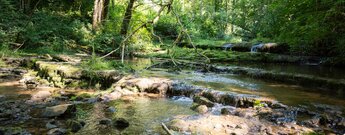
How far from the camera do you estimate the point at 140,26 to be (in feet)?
13.3

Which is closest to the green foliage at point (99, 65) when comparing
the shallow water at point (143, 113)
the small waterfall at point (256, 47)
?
the shallow water at point (143, 113)

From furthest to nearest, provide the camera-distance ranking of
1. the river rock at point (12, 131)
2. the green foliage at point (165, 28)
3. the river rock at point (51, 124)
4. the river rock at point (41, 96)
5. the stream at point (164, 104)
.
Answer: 1. the green foliage at point (165, 28)
2. the river rock at point (41, 96)
3. the stream at point (164, 104)
4. the river rock at point (51, 124)
5. the river rock at point (12, 131)

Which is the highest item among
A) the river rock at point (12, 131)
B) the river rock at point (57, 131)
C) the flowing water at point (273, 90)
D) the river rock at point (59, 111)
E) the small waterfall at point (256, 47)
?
the small waterfall at point (256, 47)

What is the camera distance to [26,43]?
14922 millimetres

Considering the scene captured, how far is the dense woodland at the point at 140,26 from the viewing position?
839cm

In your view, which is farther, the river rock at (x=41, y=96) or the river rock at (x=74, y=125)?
the river rock at (x=41, y=96)

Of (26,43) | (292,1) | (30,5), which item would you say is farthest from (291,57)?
(30,5)

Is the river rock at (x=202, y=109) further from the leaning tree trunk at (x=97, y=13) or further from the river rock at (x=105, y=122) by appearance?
the leaning tree trunk at (x=97, y=13)

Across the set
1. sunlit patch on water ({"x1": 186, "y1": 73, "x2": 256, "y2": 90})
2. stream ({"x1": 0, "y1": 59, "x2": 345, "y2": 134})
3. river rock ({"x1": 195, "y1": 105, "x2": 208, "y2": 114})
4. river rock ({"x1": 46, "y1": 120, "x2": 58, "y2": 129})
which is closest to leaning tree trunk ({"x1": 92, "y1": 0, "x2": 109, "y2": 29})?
sunlit patch on water ({"x1": 186, "y1": 73, "x2": 256, "y2": 90})

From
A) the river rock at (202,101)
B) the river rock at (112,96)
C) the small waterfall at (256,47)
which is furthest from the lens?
the small waterfall at (256,47)

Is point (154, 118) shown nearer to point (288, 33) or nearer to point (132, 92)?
point (132, 92)

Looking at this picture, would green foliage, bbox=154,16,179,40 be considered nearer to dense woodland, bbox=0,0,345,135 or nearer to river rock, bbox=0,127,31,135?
dense woodland, bbox=0,0,345,135

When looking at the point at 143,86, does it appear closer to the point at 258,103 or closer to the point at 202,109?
the point at 202,109

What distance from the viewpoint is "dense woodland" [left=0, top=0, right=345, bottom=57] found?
8388 millimetres
